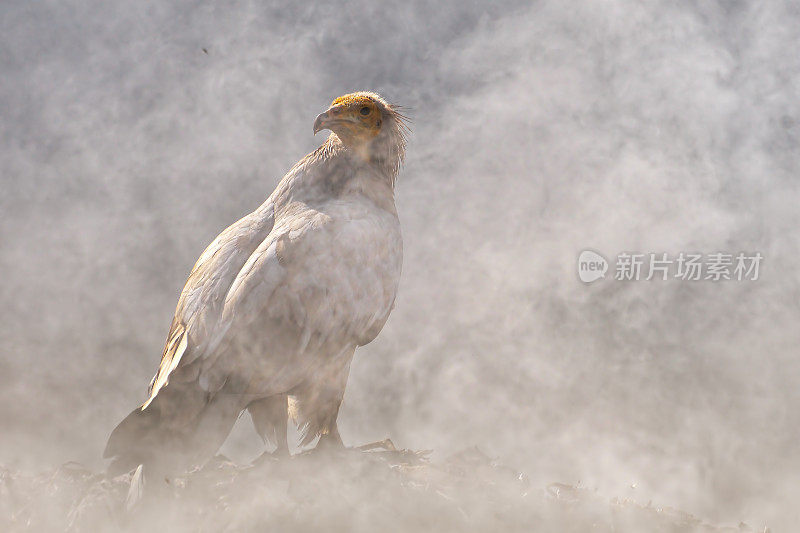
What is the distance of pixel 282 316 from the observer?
13.3ft

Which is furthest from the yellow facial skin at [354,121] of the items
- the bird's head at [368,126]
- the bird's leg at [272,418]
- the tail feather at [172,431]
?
the tail feather at [172,431]

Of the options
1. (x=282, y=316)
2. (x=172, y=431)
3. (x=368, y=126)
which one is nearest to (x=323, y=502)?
(x=172, y=431)

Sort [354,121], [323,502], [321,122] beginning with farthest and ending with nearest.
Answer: [354,121]
[321,122]
[323,502]

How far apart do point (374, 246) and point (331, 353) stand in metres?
0.71

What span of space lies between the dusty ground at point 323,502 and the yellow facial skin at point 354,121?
2105mm

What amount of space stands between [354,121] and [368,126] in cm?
13

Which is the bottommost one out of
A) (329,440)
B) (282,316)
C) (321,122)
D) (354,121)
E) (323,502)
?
(323,502)

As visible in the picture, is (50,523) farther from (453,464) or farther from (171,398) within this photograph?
(453,464)

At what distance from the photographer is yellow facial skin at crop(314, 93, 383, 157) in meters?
4.69

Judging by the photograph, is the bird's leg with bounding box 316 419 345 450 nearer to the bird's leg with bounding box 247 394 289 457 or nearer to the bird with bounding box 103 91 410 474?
the bird with bounding box 103 91 410 474

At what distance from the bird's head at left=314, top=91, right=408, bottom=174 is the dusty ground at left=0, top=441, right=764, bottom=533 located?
206cm

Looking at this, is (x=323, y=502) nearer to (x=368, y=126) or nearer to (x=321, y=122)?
(x=321, y=122)

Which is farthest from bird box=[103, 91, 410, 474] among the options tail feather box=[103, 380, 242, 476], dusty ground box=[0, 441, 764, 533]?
dusty ground box=[0, 441, 764, 533]

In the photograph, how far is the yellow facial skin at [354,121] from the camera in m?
4.69
